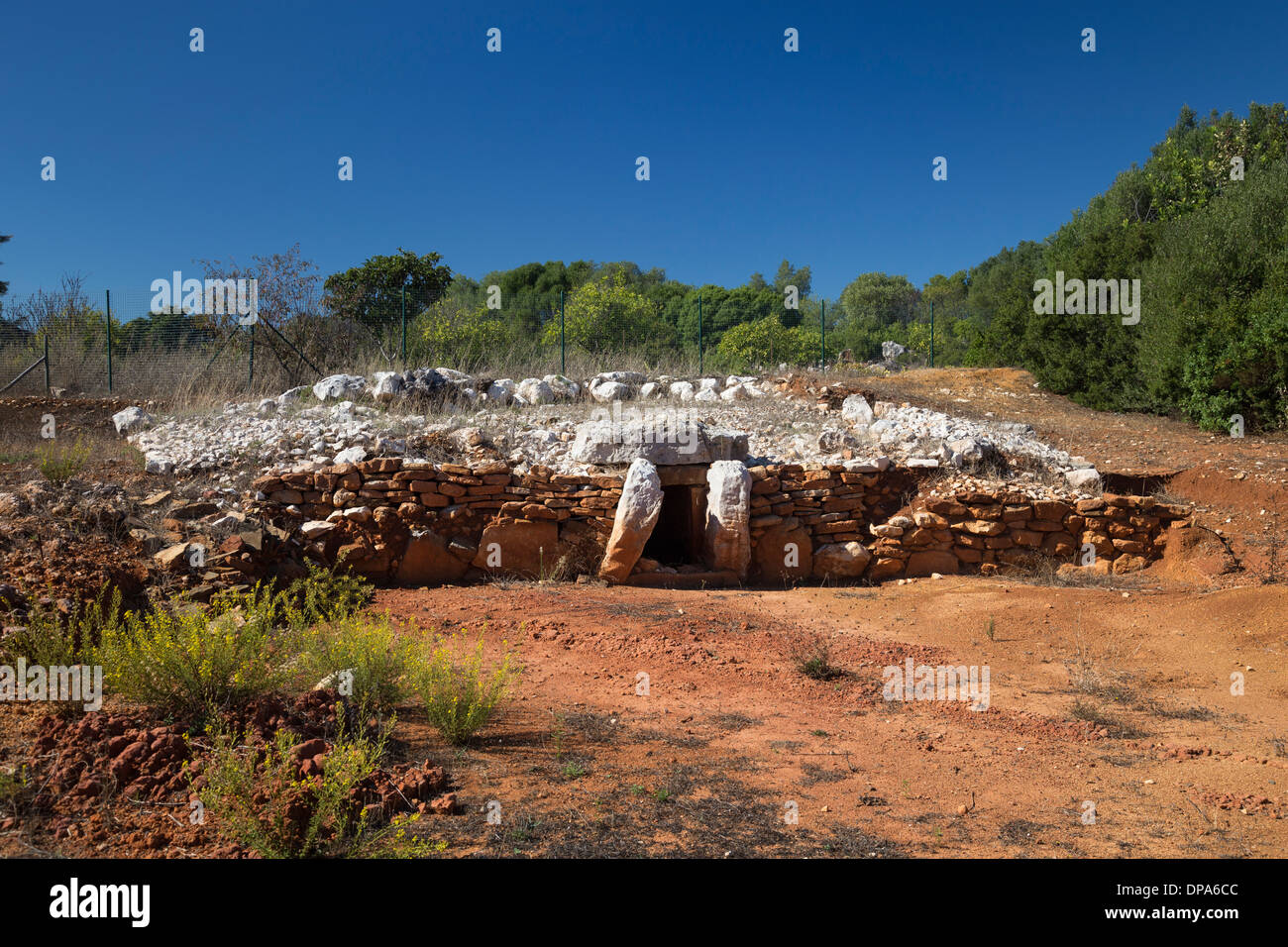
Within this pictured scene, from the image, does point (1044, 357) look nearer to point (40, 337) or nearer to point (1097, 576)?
point (1097, 576)

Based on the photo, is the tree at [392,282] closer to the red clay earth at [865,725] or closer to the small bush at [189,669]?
the red clay earth at [865,725]

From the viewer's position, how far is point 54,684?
4.30 m

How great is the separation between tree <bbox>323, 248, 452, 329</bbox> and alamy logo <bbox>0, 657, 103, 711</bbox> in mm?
15080

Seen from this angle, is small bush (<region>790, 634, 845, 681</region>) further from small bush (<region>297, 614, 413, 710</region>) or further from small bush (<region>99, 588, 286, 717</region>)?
small bush (<region>99, 588, 286, 717</region>)

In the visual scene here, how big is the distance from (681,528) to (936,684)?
16.8 feet

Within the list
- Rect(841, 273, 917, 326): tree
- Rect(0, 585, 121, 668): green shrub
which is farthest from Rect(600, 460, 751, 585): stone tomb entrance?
Rect(841, 273, 917, 326): tree

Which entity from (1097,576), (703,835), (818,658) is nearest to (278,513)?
(818,658)

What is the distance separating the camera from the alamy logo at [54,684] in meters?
4.24

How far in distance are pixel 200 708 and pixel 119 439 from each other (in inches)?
341

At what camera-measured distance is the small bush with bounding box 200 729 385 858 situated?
10.2 feet

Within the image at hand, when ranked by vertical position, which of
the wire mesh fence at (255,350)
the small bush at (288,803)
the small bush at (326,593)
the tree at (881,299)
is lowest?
the small bush at (288,803)

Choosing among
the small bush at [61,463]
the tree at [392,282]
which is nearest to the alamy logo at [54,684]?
the small bush at [61,463]

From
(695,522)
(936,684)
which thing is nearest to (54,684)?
(936,684)

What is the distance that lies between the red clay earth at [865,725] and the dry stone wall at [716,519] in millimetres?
448
